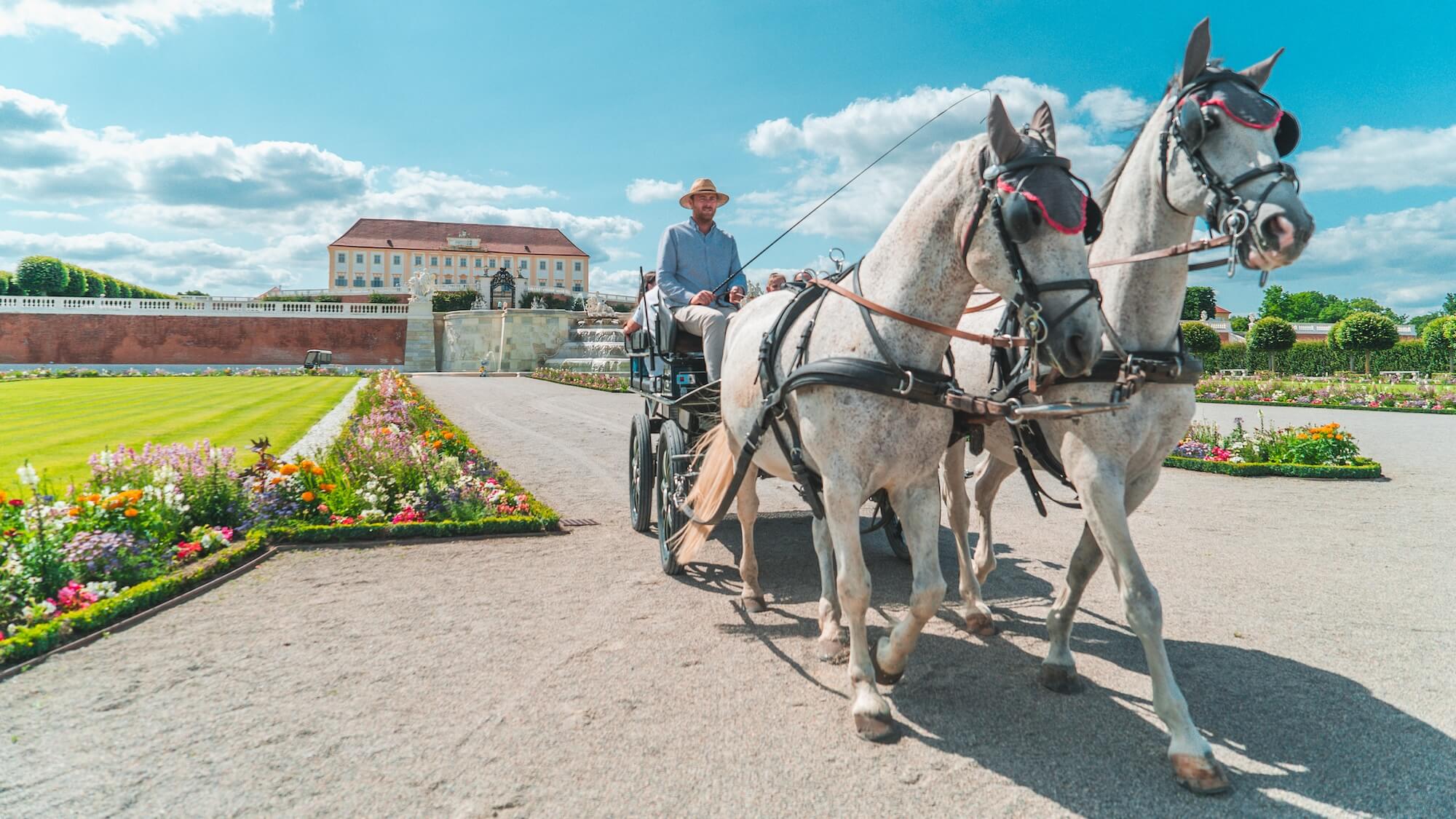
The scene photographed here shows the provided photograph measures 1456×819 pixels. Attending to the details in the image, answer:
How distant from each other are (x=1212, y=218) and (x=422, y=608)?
4500 mm

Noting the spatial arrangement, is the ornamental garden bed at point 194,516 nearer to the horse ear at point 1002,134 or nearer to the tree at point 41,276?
the horse ear at point 1002,134

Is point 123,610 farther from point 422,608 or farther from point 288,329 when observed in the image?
point 288,329

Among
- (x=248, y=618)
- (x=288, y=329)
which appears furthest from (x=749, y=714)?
(x=288, y=329)

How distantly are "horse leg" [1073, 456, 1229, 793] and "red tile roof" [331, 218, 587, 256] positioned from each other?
9144 centimetres

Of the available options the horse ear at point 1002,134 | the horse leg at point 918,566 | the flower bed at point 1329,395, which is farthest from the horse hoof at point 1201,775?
the flower bed at point 1329,395

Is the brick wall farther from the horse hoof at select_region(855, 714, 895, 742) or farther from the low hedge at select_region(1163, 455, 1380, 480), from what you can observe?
the horse hoof at select_region(855, 714, 895, 742)

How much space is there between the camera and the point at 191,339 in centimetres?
4388

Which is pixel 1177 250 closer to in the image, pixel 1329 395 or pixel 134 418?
pixel 134 418

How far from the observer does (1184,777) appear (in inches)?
105

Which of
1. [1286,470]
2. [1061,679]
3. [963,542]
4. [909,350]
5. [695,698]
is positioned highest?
[909,350]

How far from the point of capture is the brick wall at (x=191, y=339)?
4209 centimetres

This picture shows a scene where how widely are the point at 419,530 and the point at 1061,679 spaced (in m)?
5.12

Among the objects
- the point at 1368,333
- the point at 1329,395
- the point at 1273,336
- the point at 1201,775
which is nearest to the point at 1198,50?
the point at 1201,775

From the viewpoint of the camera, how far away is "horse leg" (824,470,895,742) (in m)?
3.07
